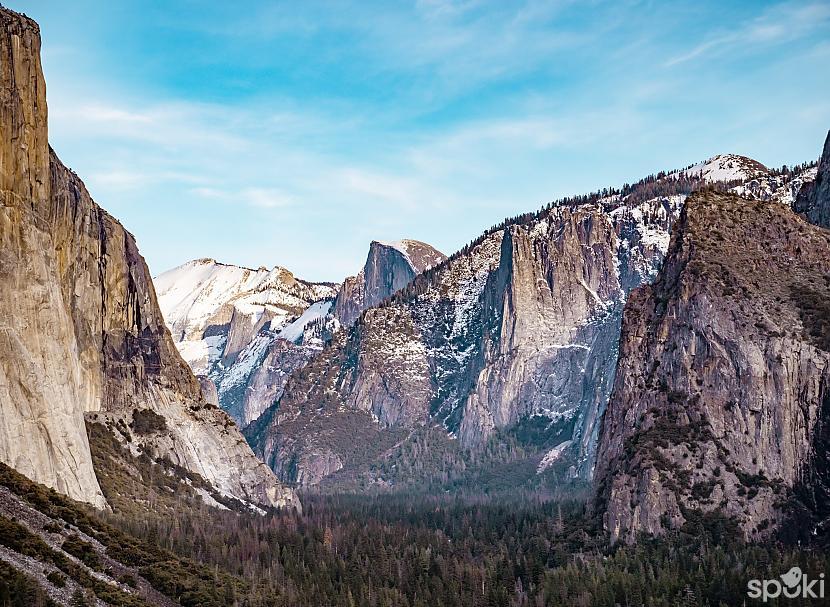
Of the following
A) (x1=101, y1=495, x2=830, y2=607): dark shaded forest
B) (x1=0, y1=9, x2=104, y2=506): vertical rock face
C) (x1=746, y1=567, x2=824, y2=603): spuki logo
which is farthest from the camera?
(x1=101, y1=495, x2=830, y2=607): dark shaded forest

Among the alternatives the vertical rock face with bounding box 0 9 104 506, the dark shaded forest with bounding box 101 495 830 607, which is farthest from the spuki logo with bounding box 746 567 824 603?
the vertical rock face with bounding box 0 9 104 506

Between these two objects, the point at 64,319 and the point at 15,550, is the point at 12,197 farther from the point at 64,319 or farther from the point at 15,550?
the point at 15,550

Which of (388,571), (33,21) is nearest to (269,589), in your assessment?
(388,571)

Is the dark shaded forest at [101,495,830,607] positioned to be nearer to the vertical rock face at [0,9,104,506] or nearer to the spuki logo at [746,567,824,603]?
the spuki logo at [746,567,824,603]

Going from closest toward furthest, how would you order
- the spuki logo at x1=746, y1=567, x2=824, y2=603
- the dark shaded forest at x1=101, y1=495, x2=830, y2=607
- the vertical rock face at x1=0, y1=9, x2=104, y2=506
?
1. the spuki logo at x1=746, y1=567, x2=824, y2=603
2. the vertical rock face at x1=0, y1=9, x2=104, y2=506
3. the dark shaded forest at x1=101, y1=495, x2=830, y2=607

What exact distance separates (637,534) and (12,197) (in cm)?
10402

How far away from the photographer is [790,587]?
157000mm

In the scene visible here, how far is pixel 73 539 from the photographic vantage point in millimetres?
135000

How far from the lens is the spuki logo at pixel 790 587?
15331cm

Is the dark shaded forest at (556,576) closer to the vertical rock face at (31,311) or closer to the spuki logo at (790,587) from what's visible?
the spuki logo at (790,587)

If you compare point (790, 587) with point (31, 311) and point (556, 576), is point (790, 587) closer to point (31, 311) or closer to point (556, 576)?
point (556, 576)

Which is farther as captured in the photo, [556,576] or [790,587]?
[556,576]

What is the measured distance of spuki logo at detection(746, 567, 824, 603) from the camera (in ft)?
503

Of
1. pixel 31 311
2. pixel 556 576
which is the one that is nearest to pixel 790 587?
pixel 556 576
